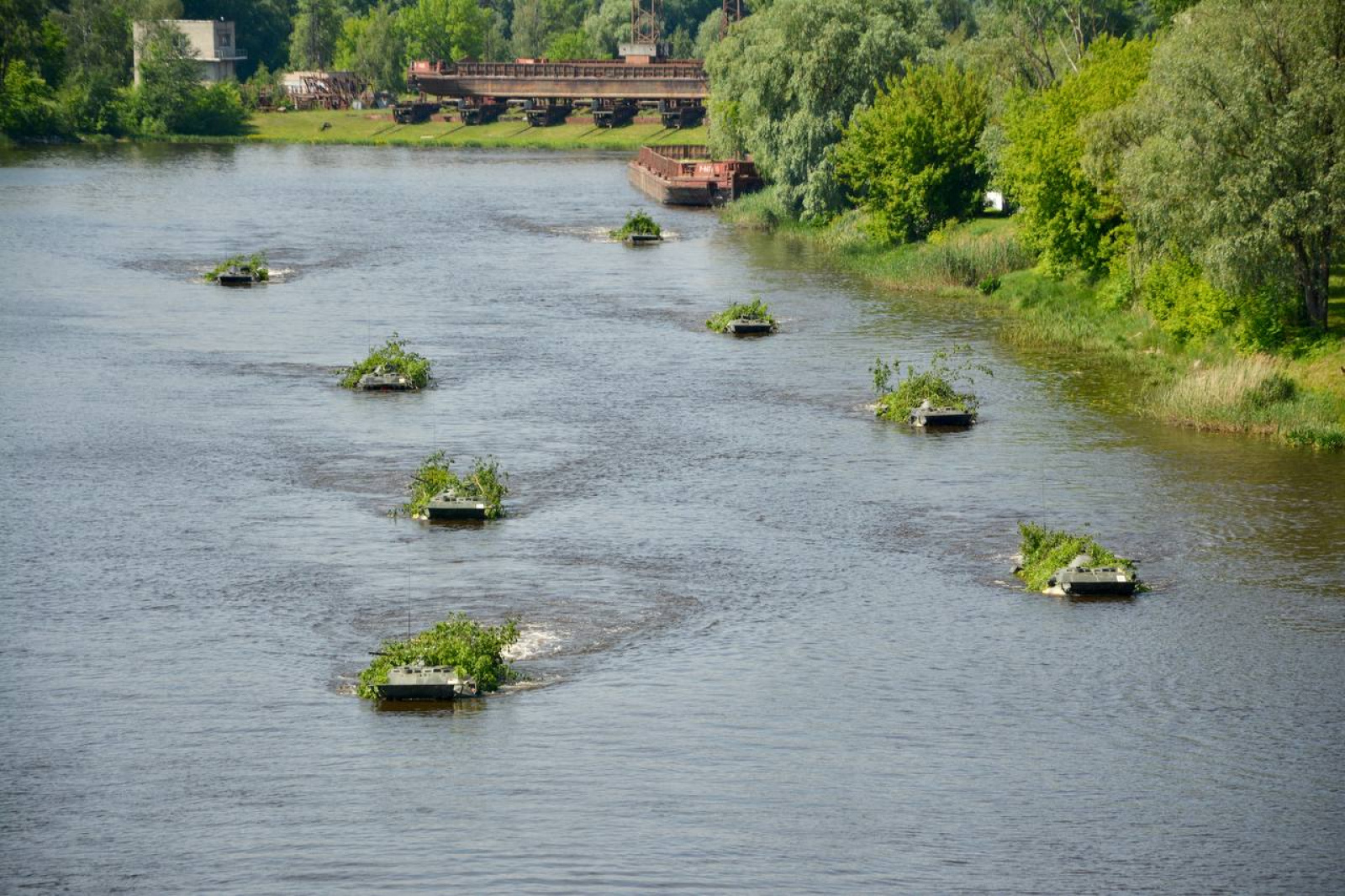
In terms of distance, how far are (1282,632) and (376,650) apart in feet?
62.4

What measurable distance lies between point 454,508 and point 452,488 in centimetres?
81

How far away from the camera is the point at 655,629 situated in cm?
3953

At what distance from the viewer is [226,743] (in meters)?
33.6

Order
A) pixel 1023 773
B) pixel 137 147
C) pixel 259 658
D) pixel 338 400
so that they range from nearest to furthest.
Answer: pixel 1023 773, pixel 259 658, pixel 338 400, pixel 137 147

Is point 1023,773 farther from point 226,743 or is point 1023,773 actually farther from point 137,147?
point 137,147

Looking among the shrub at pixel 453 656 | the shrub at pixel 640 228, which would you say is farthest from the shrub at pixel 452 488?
the shrub at pixel 640 228

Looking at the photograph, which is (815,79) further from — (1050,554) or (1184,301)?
(1050,554)

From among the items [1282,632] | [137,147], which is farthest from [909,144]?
[137,147]

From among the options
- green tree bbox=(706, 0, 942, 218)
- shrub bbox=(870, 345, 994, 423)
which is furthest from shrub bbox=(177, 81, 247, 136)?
shrub bbox=(870, 345, 994, 423)

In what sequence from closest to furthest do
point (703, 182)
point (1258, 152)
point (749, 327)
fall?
point (1258, 152) → point (749, 327) → point (703, 182)

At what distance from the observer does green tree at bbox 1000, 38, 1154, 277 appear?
71438mm

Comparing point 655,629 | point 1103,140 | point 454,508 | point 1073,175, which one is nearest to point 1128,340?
point 1103,140

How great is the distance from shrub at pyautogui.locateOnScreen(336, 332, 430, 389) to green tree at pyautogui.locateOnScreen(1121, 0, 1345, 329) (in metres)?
24.7

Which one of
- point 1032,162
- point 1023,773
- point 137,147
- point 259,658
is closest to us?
point 1023,773
